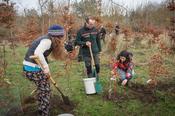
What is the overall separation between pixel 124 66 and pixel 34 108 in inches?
109

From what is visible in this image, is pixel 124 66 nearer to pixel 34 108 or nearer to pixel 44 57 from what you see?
pixel 34 108

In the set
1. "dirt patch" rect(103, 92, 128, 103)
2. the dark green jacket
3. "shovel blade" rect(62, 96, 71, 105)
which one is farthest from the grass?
the dark green jacket

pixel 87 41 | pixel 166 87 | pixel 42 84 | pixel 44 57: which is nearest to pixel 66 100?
pixel 42 84

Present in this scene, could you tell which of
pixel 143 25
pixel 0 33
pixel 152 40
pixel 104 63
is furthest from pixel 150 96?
pixel 143 25

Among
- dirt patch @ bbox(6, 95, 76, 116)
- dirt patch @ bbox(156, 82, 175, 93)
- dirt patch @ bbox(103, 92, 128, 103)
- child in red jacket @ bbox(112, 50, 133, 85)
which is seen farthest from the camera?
child in red jacket @ bbox(112, 50, 133, 85)

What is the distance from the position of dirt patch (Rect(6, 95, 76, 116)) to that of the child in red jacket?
1.84m

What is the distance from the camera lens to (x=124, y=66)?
8.01 m

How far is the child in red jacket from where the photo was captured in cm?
780

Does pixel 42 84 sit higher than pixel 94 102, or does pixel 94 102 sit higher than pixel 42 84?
pixel 42 84

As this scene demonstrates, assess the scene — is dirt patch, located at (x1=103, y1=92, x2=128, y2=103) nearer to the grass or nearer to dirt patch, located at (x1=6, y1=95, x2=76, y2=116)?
the grass

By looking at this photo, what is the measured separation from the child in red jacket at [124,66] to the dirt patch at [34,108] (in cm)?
184

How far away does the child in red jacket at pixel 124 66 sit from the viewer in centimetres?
780

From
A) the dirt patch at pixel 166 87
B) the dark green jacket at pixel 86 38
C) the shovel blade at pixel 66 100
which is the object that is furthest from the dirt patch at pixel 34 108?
the dirt patch at pixel 166 87

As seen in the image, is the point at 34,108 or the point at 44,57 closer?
the point at 44,57
